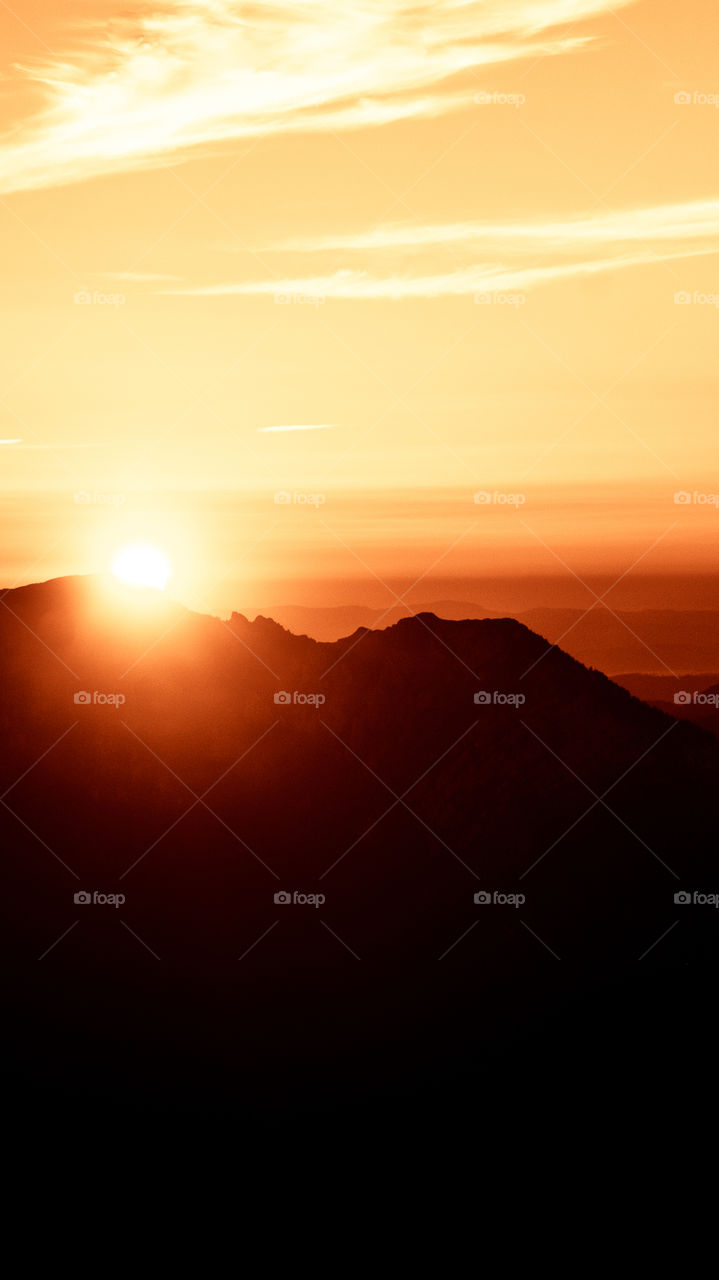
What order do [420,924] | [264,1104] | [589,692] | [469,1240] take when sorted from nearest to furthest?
[469,1240], [264,1104], [420,924], [589,692]

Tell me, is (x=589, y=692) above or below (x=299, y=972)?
above

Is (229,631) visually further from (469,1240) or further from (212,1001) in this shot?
(469,1240)

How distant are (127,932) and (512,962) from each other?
17483mm

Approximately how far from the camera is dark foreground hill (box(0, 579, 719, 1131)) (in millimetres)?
67812

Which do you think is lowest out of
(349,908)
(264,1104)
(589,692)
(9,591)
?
(264,1104)

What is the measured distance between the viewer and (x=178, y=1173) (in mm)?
63469

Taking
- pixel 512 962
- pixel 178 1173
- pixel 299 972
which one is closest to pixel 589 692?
pixel 512 962

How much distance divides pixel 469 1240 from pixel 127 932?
20.5 meters

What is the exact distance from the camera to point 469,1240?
60562 mm

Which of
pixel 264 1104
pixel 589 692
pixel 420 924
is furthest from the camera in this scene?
pixel 589 692

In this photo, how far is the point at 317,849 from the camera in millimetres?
73438

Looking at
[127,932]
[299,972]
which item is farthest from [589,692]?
[127,932]

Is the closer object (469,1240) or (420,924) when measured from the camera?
(469,1240)

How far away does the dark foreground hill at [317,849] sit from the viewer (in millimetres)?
67812
